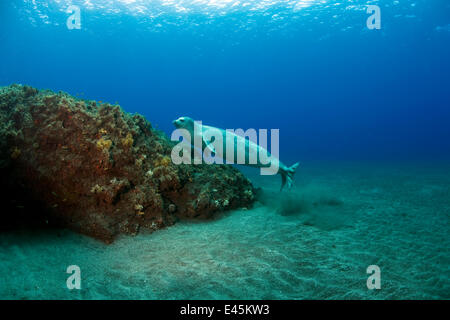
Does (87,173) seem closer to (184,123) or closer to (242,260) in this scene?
(184,123)

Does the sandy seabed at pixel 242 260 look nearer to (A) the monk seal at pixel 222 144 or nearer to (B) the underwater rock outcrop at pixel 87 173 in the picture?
(B) the underwater rock outcrop at pixel 87 173

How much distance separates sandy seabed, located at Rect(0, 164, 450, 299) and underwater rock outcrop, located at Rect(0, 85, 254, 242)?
1.37ft

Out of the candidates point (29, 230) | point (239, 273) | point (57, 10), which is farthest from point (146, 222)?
point (57, 10)

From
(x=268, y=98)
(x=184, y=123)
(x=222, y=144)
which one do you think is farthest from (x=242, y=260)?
(x=268, y=98)

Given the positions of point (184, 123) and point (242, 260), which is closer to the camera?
point (242, 260)

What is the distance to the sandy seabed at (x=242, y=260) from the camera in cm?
331

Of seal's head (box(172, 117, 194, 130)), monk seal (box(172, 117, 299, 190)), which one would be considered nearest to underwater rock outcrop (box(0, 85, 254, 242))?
seal's head (box(172, 117, 194, 130))

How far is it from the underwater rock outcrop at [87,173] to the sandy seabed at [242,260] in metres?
0.42

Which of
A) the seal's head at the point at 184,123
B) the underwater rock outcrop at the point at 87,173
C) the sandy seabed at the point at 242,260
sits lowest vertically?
the sandy seabed at the point at 242,260

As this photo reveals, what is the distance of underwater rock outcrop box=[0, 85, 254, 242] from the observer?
468 cm

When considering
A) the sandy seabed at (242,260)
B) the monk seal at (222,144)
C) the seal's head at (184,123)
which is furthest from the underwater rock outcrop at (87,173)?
the monk seal at (222,144)

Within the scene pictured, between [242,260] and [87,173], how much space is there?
3979mm

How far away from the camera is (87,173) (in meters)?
5.09
